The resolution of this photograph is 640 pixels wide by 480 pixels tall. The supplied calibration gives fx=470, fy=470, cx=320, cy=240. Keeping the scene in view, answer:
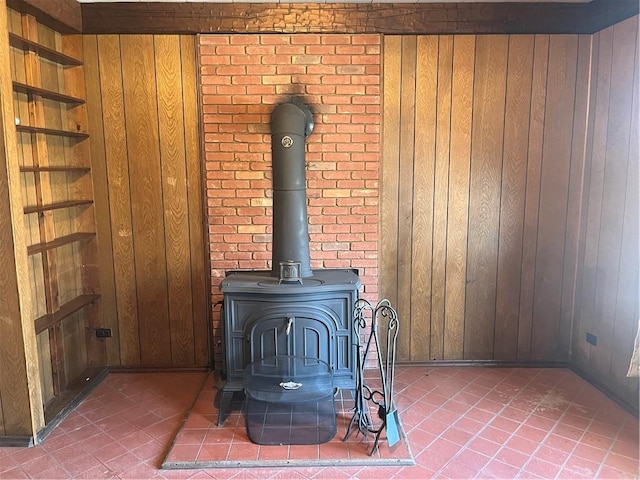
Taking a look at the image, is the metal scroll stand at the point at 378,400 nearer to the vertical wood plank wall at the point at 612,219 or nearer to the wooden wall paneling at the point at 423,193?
the wooden wall paneling at the point at 423,193

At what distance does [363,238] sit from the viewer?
3178 millimetres

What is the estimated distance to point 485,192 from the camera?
3.24m

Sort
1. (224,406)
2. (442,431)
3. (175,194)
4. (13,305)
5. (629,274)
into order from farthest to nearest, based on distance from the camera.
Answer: (175,194), (629,274), (224,406), (442,431), (13,305)

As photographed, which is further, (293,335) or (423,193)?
(423,193)

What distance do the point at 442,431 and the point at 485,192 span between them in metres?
1.60

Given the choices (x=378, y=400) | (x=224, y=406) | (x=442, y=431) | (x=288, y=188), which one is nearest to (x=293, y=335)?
(x=224, y=406)

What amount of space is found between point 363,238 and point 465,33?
4.92 feet

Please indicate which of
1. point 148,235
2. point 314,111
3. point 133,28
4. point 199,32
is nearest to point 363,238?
point 314,111

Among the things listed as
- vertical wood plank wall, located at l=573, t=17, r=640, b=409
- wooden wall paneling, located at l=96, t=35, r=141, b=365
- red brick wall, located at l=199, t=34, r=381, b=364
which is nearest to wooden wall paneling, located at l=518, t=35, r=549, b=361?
vertical wood plank wall, located at l=573, t=17, r=640, b=409

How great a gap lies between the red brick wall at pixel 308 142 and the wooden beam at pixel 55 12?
2.61ft

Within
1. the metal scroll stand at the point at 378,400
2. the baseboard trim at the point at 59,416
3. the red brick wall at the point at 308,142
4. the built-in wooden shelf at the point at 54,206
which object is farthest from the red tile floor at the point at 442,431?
the built-in wooden shelf at the point at 54,206

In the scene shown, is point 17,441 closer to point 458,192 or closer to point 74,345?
point 74,345

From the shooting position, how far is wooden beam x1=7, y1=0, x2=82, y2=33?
8.33 ft

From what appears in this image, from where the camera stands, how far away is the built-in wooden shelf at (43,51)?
2495mm
